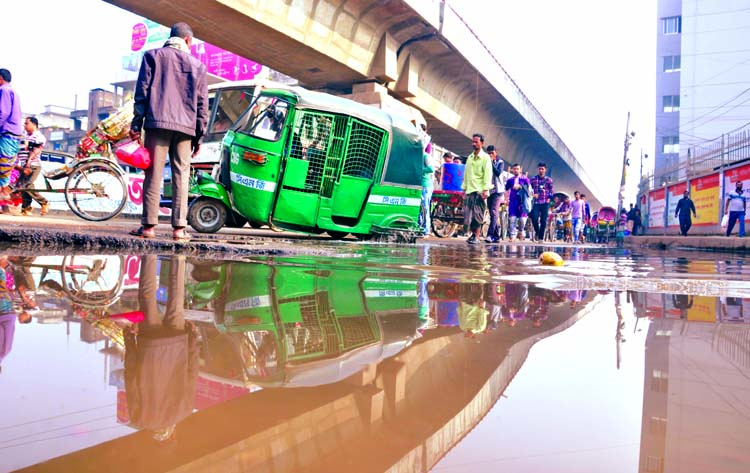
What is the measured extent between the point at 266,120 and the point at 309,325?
6.55 m

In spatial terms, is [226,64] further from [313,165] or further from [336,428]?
[336,428]

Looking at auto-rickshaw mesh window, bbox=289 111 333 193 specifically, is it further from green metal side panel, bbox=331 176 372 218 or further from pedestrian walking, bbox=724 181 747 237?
pedestrian walking, bbox=724 181 747 237

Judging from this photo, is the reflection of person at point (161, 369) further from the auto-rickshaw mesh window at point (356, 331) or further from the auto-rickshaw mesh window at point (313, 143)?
the auto-rickshaw mesh window at point (313, 143)

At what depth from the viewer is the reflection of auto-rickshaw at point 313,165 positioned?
25.6ft

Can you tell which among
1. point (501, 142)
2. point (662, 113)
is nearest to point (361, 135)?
point (501, 142)

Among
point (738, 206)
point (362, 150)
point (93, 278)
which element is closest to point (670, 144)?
point (738, 206)

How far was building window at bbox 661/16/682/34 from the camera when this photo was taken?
5534cm

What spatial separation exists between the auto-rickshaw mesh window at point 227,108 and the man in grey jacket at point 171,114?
7.34 meters

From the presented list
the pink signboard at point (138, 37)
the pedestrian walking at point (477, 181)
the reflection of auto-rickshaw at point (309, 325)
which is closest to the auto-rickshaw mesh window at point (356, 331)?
the reflection of auto-rickshaw at point (309, 325)

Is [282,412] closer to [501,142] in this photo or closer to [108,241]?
[108,241]

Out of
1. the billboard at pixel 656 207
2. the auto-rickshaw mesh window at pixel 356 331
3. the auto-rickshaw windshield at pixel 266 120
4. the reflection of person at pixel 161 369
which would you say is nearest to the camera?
the reflection of person at pixel 161 369

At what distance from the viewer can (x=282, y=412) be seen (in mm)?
972

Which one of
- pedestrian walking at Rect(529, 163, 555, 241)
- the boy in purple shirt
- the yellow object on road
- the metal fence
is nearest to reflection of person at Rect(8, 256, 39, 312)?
the yellow object on road

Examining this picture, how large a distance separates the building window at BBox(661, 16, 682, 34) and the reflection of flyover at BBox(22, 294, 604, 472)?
64.6 m
